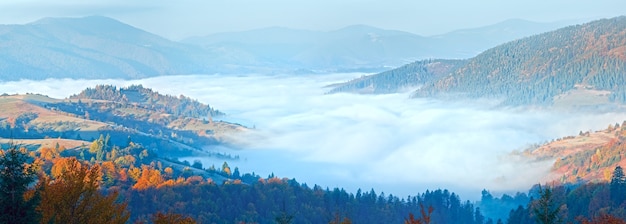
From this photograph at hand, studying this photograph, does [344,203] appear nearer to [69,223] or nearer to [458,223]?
[458,223]

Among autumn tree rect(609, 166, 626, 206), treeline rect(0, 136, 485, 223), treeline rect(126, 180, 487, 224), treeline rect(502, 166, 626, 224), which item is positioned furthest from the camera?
treeline rect(0, 136, 485, 223)

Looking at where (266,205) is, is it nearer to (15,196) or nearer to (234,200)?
(234,200)

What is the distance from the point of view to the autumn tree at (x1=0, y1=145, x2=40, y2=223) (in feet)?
116

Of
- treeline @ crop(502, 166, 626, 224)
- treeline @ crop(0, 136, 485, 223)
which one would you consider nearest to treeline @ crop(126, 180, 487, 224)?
treeline @ crop(0, 136, 485, 223)

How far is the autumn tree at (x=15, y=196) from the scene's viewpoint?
116 ft

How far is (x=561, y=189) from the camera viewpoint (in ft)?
582

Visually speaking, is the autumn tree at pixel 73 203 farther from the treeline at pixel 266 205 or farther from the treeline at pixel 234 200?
the treeline at pixel 266 205

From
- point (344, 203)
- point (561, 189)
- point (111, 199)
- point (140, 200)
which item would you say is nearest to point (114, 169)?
point (140, 200)

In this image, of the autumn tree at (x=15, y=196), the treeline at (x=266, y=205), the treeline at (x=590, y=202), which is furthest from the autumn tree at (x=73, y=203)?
the treeline at (x=266, y=205)

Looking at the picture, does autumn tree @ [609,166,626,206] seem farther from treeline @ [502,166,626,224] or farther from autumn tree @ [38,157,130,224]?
autumn tree @ [38,157,130,224]

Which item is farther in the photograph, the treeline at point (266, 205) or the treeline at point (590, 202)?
the treeline at point (266, 205)

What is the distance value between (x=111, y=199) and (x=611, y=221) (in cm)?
3150

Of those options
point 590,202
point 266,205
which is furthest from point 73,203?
point 266,205

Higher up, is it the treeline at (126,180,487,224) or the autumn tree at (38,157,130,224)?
the autumn tree at (38,157,130,224)
